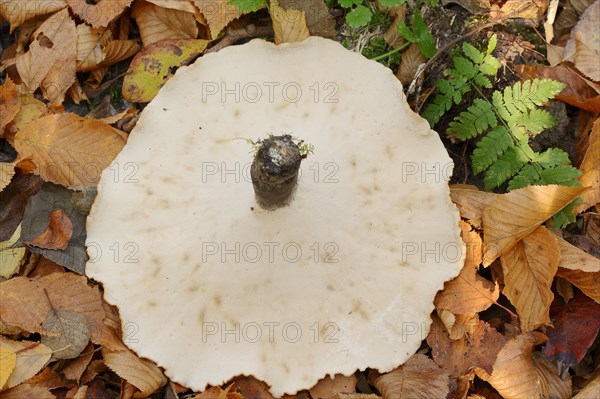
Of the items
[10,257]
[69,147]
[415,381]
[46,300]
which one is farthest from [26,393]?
[415,381]

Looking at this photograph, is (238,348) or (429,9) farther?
(429,9)

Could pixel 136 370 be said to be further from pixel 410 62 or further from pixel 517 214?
pixel 410 62

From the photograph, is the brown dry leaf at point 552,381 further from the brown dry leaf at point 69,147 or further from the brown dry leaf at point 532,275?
the brown dry leaf at point 69,147

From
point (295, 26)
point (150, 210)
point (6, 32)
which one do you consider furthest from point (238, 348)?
point (6, 32)

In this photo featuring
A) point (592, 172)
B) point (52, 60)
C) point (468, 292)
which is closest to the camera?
point (468, 292)

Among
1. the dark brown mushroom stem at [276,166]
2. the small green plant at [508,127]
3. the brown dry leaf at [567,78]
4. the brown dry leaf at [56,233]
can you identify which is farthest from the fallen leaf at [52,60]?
the brown dry leaf at [567,78]

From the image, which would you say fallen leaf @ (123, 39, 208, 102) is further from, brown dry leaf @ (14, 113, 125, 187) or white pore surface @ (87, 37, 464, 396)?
white pore surface @ (87, 37, 464, 396)

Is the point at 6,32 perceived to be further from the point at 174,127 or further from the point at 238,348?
the point at 238,348
